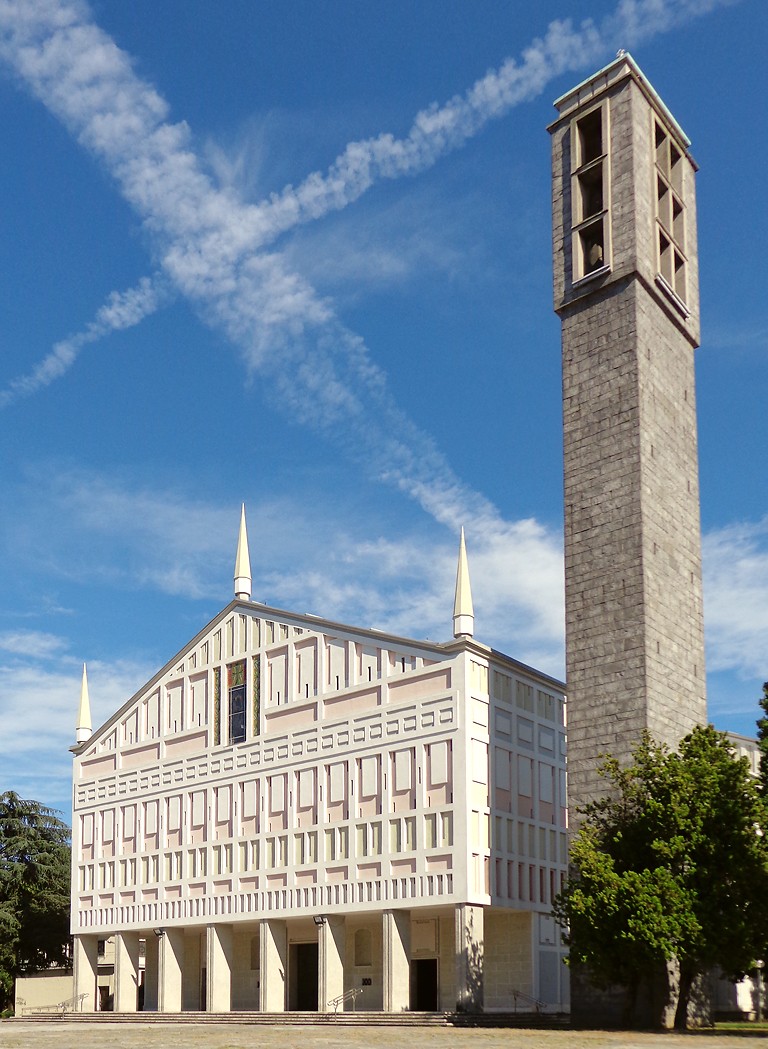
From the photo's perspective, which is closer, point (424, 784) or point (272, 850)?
point (424, 784)

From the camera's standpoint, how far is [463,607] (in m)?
52.1

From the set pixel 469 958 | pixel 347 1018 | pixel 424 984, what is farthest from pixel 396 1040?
pixel 424 984

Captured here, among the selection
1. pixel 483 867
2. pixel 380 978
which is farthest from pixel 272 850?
pixel 483 867

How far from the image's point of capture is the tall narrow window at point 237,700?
6097cm

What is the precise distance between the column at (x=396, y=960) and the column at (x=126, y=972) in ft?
61.5

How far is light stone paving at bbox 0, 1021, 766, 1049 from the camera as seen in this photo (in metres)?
32.7

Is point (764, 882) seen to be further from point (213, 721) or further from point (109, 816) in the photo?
point (109, 816)

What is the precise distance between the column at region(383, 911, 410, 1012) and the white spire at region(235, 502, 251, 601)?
18.1 m

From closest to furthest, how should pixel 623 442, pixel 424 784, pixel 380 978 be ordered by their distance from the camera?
1. pixel 623 442
2. pixel 424 784
3. pixel 380 978

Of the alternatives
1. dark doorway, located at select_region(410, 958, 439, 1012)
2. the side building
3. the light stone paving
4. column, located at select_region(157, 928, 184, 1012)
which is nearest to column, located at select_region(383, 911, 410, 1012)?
the side building

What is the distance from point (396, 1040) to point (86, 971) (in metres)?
34.4

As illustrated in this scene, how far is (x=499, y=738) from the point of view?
52000 millimetres

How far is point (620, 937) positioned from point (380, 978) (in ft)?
66.5

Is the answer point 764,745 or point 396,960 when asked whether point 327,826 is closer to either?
point 396,960
